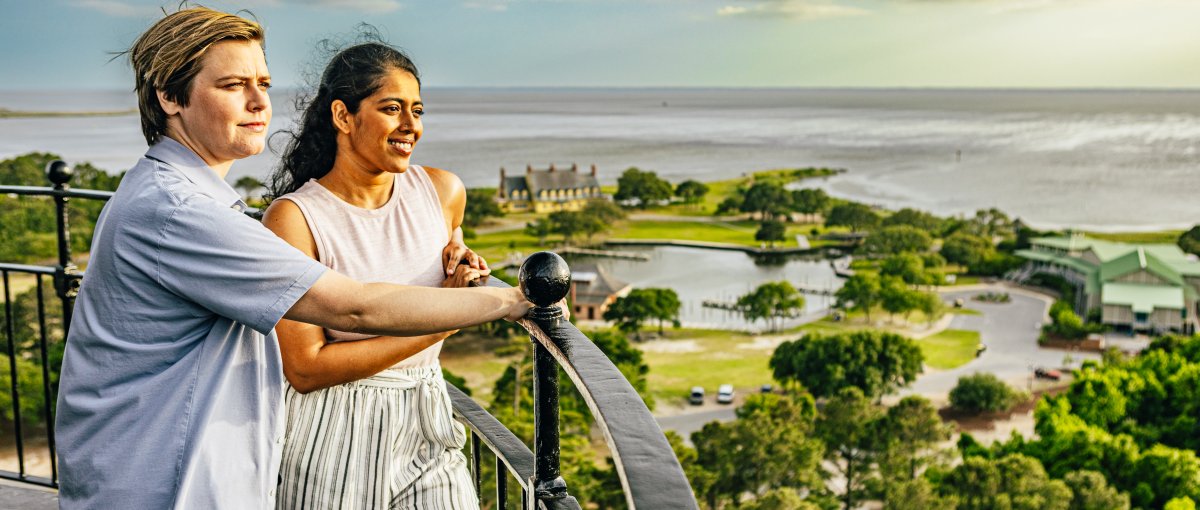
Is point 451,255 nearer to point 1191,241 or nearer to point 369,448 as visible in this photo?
point 369,448

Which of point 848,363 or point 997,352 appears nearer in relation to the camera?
point 848,363

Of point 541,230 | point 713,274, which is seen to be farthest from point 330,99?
point 541,230

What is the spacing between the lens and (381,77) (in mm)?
1927

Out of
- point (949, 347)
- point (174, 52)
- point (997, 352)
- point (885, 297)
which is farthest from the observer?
point (885, 297)

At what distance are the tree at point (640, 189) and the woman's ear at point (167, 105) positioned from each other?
8601 cm

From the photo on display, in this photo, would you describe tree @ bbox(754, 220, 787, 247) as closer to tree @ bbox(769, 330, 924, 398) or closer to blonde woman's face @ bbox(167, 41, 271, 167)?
tree @ bbox(769, 330, 924, 398)

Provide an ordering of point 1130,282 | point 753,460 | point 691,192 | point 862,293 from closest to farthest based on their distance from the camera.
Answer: point 753,460 → point 862,293 → point 1130,282 → point 691,192

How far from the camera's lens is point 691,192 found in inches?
3516

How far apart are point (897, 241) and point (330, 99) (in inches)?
2357

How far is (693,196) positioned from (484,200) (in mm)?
24107

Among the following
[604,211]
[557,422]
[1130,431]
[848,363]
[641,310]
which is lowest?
[1130,431]

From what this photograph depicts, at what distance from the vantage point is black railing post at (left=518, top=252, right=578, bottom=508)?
54.6 inches

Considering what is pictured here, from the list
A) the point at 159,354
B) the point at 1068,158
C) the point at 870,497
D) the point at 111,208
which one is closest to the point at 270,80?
the point at 111,208

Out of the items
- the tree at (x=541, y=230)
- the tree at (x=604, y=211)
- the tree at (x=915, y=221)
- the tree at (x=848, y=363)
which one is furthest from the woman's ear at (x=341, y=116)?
the tree at (x=604, y=211)
